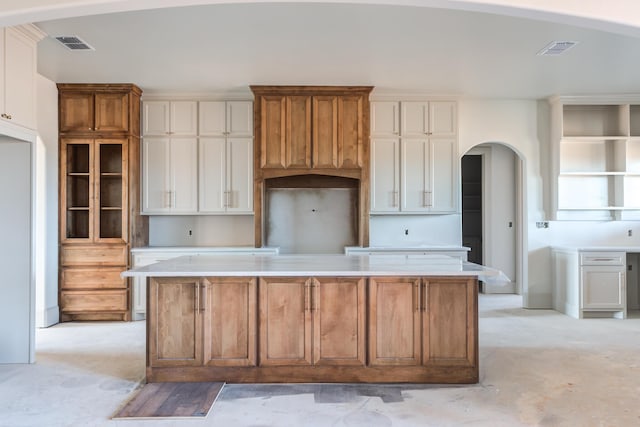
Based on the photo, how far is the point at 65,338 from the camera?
470cm

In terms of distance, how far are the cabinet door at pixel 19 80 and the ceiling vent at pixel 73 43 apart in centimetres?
29

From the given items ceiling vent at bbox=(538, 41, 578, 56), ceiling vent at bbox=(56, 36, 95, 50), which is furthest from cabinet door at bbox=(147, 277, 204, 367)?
ceiling vent at bbox=(538, 41, 578, 56)

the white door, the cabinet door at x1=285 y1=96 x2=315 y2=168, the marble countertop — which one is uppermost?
the cabinet door at x1=285 y1=96 x2=315 y2=168

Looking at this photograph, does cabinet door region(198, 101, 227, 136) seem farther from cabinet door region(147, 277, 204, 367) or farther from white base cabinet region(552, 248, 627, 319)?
white base cabinet region(552, 248, 627, 319)

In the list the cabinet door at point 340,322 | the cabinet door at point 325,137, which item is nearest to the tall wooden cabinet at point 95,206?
the cabinet door at point 325,137

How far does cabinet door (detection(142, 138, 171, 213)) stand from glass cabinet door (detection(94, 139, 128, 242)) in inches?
11.1

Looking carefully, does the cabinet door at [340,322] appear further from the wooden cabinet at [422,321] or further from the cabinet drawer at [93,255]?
the cabinet drawer at [93,255]

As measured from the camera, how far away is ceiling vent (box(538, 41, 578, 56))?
→ 165 inches

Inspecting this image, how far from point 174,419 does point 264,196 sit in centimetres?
339

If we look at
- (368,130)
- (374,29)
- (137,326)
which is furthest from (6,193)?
(368,130)

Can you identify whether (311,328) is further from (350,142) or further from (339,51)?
(350,142)

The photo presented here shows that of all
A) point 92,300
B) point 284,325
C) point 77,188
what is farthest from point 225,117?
point 284,325

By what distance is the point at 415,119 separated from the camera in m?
5.92

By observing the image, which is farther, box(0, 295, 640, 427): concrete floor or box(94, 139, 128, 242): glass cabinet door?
box(94, 139, 128, 242): glass cabinet door
